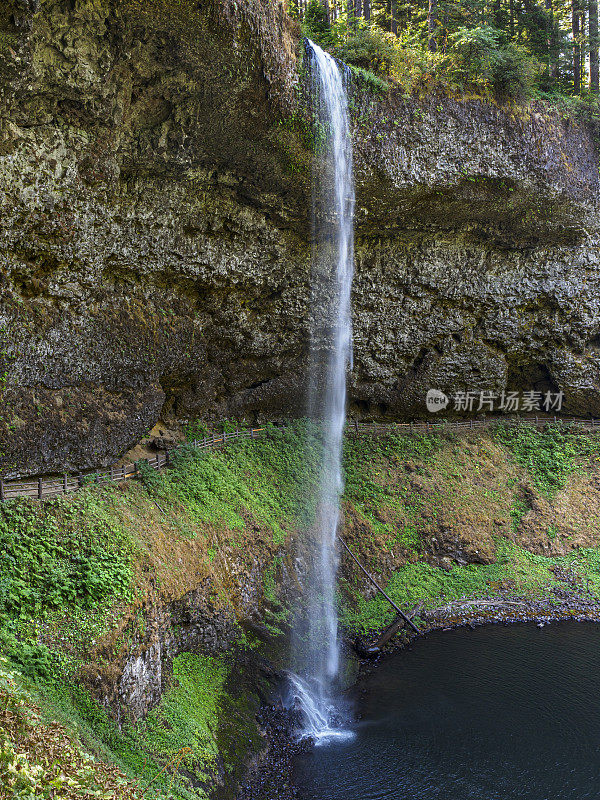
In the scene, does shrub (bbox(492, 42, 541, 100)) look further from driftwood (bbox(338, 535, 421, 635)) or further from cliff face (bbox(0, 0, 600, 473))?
driftwood (bbox(338, 535, 421, 635))

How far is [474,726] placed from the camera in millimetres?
13156

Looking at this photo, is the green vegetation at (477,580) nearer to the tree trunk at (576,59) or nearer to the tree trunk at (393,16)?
the tree trunk at (576,59)

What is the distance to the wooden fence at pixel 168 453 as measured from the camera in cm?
1330

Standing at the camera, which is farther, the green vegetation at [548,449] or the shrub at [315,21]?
the green vegetation at [548,449]

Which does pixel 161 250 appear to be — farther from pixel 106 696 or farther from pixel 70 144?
pixel 106 696

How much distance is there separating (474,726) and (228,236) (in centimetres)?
1461

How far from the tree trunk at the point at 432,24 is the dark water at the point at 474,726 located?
20.1m

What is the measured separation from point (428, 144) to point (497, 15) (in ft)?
31.4

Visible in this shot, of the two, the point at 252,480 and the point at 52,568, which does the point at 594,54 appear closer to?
the point at 252,480

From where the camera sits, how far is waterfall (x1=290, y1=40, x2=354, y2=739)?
49.5 feet

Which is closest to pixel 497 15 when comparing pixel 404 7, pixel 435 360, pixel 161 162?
pixel 404 7

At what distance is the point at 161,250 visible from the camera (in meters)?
16.6

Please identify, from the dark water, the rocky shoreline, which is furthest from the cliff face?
the dark water

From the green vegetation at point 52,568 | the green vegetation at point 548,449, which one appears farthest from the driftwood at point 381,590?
the green vegetation at point 548,449
